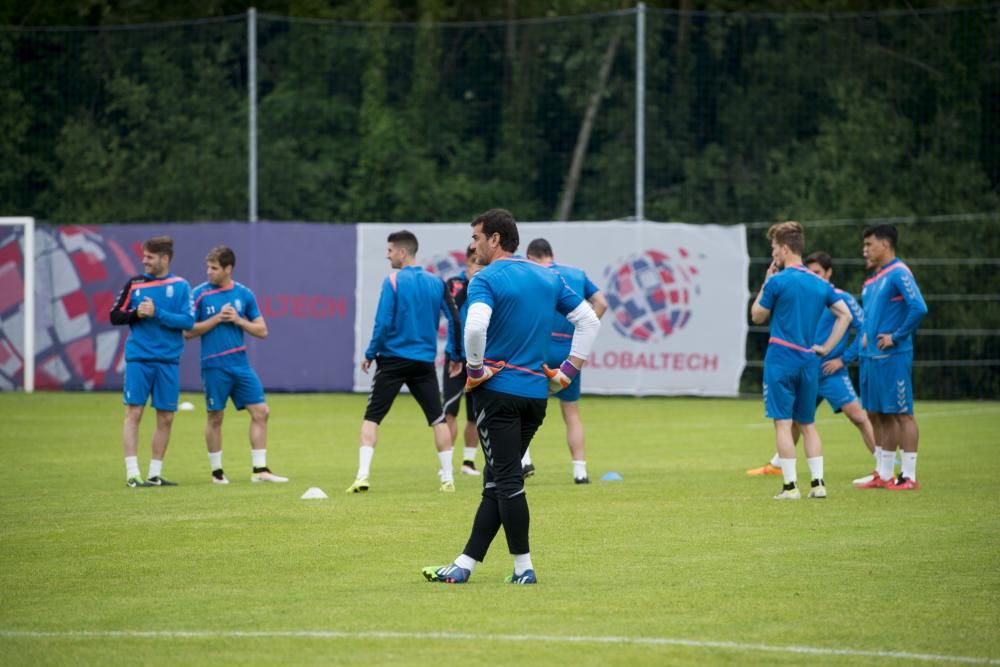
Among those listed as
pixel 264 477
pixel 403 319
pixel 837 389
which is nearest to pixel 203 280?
pixel 264 477

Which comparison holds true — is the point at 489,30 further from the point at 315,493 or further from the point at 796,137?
the point at 315,493

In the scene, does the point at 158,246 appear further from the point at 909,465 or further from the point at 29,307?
the point at 29,307

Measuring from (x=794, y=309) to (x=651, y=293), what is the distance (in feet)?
42.5

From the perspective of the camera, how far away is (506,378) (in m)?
8.33

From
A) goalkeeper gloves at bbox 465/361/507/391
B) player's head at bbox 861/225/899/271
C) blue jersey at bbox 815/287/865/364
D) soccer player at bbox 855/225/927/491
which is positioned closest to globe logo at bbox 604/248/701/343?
blue jersey at bbox 815/287/865/364

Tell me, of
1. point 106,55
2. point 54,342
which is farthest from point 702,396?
point 106,55

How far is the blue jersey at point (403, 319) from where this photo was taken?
12.8m

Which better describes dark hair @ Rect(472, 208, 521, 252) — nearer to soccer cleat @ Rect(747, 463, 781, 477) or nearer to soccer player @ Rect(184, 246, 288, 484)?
soccer player @ Rect(184, 246, 288, 484)

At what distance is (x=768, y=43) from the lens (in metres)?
28.3

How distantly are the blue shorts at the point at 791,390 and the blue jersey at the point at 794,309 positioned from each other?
2.7 inches

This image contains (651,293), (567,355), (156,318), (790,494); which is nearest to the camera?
(790,494)

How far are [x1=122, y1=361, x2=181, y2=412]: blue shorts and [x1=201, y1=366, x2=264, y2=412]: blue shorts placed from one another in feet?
1.02

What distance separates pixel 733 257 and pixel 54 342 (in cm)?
1152

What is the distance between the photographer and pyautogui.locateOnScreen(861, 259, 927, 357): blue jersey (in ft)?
42.6
